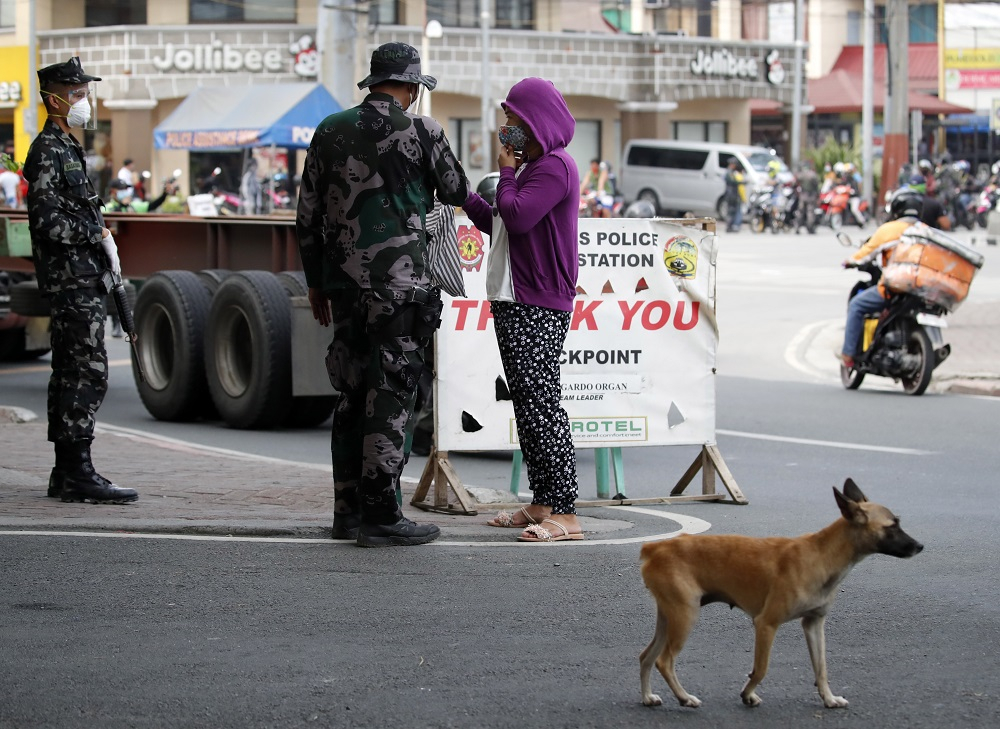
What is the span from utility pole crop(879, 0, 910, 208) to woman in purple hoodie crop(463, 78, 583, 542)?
119 feet

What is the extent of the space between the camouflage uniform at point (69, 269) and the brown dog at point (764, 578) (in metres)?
3.92

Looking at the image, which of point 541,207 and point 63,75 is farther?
point 63,75

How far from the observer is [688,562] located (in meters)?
4.48

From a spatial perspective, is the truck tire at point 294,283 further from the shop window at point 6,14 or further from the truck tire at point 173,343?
the shop window at point 6,14

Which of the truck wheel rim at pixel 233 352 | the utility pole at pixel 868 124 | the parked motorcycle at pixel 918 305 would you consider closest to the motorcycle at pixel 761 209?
the utility pole at pixel 868 124

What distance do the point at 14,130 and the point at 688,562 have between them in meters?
47.7

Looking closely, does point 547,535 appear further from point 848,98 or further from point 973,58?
point 848,98

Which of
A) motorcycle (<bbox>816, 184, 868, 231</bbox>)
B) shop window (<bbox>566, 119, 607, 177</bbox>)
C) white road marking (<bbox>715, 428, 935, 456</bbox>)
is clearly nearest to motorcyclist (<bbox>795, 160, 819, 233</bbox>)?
motorcycle (<bbox>816, 184, 868, 231</bbox>)

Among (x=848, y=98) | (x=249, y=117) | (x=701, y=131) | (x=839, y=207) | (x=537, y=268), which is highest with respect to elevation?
(x=848, y=98)

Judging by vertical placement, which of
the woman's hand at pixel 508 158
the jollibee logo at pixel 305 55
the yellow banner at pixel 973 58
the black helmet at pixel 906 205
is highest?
the yellow banner at pixel 973 58

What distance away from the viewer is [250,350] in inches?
455

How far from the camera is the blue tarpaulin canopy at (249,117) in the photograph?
30.8 meters

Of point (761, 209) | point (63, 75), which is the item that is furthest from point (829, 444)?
point (761, 209)

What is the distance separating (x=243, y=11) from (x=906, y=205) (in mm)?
35361
